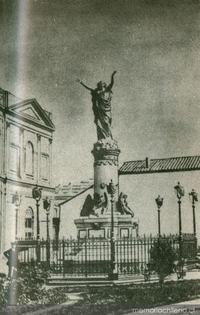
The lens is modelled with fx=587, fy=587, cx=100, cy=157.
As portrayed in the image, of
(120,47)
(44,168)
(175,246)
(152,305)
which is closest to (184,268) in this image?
(175,246)

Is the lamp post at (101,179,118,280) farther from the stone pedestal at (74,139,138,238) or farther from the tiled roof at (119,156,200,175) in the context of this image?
the tiled roof at (119,156,200,175)

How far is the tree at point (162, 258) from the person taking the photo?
322 inches

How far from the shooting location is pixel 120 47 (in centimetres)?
833

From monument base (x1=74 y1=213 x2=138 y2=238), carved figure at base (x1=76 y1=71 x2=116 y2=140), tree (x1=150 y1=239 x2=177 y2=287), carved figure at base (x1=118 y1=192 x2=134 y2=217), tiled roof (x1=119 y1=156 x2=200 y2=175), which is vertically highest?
carved figure at base (x1=76 y1=71 x2=116 y2=140)

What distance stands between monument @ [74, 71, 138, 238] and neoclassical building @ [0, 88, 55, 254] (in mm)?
665

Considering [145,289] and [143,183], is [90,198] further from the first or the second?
[145,289]

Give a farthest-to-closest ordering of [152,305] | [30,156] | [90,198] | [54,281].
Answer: [90,198] < [30,156] < [54,281] < [152,305]

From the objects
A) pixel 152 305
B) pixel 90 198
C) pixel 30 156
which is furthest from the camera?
pixel 90 198

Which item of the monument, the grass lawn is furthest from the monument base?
the grass lawn

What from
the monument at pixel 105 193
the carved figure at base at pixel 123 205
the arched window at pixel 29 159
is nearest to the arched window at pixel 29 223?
the arched window at pixel 29 159

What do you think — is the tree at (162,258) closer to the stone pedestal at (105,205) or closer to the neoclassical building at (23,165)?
the stone pedestal at (105,205)

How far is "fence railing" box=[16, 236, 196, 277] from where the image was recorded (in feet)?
27.5

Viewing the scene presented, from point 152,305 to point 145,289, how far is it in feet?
1.05

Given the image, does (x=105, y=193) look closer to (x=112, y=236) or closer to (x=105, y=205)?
(x=105, y=205)
